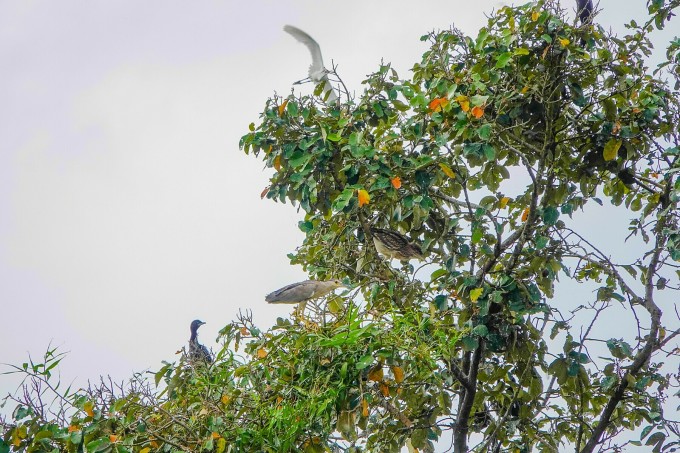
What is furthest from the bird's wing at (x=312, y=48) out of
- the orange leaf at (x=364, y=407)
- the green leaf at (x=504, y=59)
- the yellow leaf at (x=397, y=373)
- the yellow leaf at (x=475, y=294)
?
the orange leaf at (x=364, y=407)

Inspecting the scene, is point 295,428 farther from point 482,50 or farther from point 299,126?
point 482,50

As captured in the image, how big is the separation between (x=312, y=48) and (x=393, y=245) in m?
3.24

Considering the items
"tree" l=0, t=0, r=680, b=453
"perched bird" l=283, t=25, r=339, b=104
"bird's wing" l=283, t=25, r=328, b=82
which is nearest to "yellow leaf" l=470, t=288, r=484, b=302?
"tree" l=0, t=0, r=680, b=453

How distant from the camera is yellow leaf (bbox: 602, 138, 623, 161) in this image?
5.97 m

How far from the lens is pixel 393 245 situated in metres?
6.18

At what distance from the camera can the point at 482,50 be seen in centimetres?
606

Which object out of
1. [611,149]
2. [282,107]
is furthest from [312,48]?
[611,149]

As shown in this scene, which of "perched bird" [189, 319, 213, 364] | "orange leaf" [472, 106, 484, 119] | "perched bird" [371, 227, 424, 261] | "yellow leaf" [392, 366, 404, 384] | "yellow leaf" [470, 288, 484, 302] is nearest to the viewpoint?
"yellow leaf" [392, 366, 404, 384]

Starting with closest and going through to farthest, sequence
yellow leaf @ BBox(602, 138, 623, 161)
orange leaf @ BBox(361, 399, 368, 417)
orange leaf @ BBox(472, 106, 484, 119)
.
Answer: orange leaf @ BBox(361, 399, 368, 417) → orange leaf @ BBox(472, 106, 484, 119) → yellow leaf @ BBox(602, 138, 623, 161)

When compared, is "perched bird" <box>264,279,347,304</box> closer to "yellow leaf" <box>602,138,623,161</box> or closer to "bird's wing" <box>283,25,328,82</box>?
"yellow leaf" <box>602,138,623,161</box>

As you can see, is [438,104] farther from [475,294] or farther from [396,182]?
[475,294]

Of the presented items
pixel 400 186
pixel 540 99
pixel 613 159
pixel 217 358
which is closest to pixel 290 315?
pixel 217 358

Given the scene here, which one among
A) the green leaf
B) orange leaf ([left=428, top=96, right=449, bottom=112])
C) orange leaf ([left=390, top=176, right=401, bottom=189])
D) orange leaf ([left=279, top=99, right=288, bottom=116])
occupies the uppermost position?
the green leaf

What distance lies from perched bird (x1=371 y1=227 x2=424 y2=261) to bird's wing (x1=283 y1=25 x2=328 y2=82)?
6.52 ft
